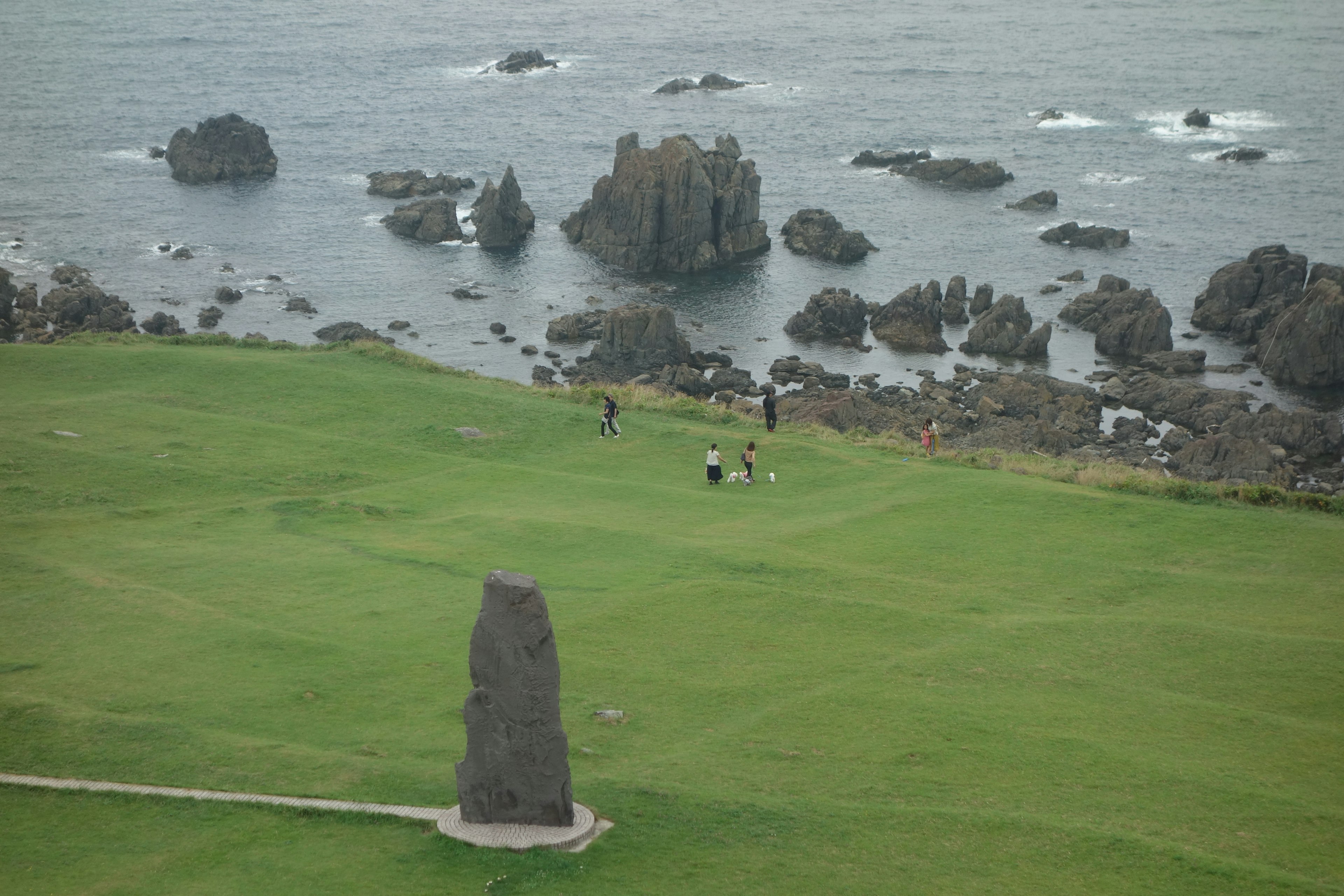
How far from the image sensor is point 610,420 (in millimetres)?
48844

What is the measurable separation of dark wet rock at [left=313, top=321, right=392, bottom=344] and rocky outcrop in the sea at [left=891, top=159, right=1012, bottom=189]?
2606 inches

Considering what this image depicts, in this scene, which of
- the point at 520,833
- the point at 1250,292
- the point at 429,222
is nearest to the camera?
the point at 520,833

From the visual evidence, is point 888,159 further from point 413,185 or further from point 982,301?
point 413,185

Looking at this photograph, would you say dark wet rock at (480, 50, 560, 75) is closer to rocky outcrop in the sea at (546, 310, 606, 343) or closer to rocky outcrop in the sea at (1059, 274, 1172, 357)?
rocky outcrop in the sea at (546, 310, 606, 343)

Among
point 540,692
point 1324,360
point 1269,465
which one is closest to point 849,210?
Answer: point 1324,360

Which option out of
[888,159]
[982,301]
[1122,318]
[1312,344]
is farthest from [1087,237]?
[1312,344]

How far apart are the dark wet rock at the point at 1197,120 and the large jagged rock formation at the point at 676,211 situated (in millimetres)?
65448

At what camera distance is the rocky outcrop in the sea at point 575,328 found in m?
91.1

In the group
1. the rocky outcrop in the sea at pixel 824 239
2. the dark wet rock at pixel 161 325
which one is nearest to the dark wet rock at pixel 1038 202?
the rocky outcrop in the sea at pixel 824 239

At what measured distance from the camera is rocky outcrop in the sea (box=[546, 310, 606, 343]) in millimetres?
91062

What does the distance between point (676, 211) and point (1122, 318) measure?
4004 cm

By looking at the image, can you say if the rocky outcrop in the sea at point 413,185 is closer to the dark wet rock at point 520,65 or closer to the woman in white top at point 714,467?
the dark wet rock at point 520,65

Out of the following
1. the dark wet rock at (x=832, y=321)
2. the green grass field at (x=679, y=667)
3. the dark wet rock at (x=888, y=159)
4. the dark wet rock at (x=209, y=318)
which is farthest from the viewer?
the dark wet rock at (x=888, y=159)

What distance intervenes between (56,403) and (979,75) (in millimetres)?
152261
